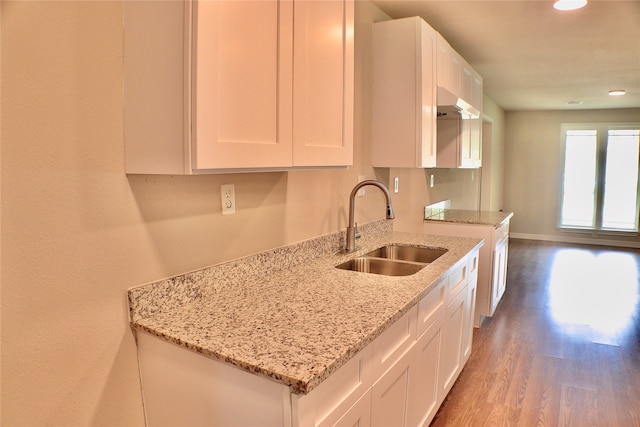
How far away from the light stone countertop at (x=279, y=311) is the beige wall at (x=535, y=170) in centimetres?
687

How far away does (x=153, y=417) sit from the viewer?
136cm

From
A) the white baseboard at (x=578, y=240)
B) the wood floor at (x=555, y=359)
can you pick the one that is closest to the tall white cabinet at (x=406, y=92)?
the wood floor at (x=555, y=359)

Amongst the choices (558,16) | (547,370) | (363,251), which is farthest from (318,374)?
(558,16)

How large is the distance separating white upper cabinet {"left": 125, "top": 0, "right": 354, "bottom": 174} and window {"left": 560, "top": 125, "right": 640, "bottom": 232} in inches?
299

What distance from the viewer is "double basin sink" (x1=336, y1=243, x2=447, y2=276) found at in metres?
2.23

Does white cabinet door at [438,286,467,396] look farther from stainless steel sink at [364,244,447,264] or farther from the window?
the window

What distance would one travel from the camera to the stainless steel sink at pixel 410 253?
98.0 inches

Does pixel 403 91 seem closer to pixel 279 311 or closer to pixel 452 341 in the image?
pixel 452 341

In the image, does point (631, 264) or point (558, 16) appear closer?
point (558, 16)

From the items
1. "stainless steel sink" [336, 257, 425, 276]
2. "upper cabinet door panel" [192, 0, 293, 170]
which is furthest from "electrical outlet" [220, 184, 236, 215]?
"stainless steel sink" [336, 257, 425, 276]

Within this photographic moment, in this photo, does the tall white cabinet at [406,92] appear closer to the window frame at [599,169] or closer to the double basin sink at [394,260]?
the double basin sink at [394,260]

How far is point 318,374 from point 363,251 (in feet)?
4.67

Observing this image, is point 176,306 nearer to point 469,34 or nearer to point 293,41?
point 293,41

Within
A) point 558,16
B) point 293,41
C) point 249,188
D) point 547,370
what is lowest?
point 547,370
